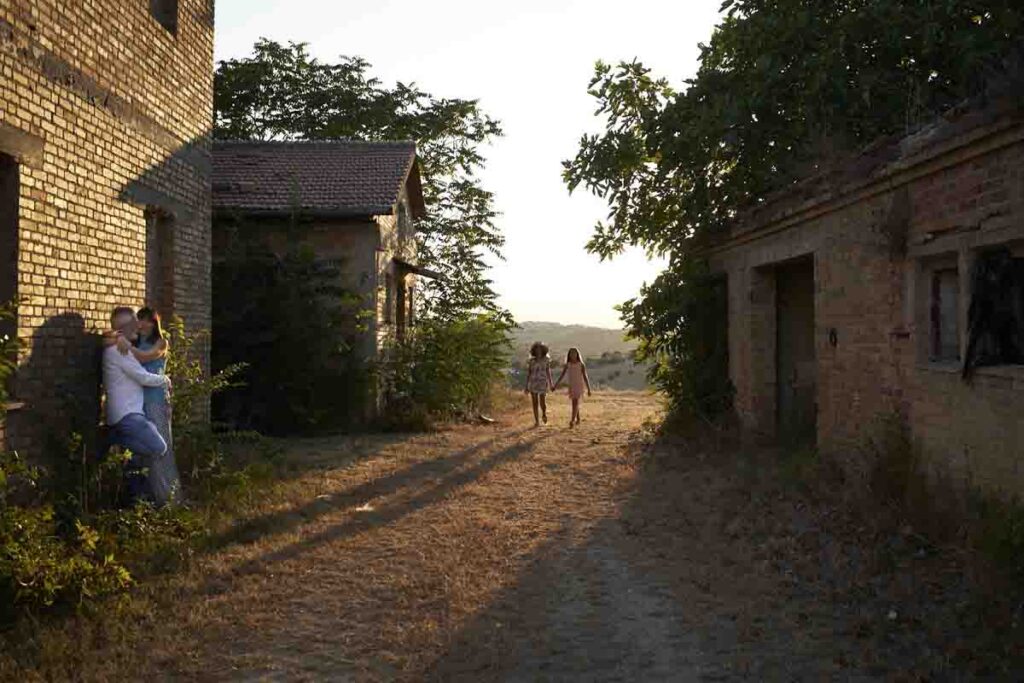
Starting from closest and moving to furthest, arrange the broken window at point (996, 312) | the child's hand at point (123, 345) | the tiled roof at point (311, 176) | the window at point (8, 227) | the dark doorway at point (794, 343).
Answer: the broken window at point (996, 312)
the window at point (8, 227)
the child's hand at point (123, 345)
the dark doorway at point (794, 343)
the tiled roof at point (311, 176)

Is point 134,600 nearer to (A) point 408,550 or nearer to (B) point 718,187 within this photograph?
(A) point 408,550

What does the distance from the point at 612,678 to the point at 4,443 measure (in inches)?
177

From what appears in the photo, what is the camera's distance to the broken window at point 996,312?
5.91 m

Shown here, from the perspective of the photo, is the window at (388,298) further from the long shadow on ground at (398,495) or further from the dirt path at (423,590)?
the dirt path at (423,590)

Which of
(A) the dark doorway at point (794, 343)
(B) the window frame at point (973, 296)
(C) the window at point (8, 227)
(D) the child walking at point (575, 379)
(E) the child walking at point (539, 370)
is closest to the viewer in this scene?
(B) the window frame at point (973, 296)

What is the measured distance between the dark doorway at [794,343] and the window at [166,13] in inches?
307

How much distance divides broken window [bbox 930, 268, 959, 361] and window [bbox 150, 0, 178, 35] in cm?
801

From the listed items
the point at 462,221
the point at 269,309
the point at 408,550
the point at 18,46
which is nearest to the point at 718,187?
the point at 269,309

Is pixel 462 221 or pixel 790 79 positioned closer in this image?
pixel 790 79

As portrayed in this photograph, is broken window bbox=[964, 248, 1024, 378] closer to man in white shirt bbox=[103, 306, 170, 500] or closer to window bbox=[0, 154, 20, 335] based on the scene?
man in white shirt bbox=[103, 306, 170, 500]

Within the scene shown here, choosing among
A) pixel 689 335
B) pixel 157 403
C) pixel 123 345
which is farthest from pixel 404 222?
pixel 123 345

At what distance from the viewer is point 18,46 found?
20.7ft

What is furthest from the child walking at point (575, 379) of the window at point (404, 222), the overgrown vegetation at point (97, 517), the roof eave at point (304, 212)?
the overgrown vegetation at point (97, 517)

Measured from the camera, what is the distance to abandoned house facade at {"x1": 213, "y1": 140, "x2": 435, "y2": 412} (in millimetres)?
14969
